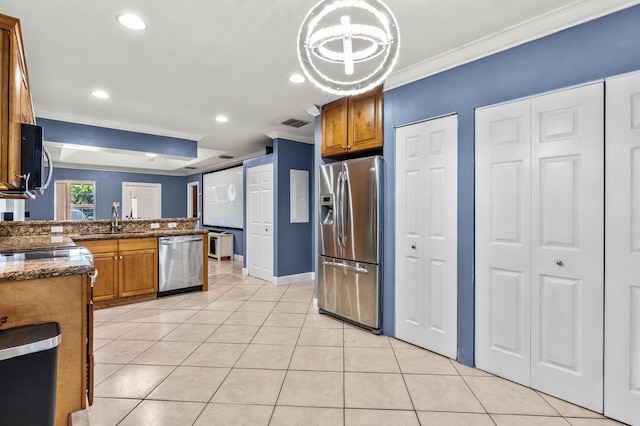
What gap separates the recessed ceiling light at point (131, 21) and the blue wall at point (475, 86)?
211cm

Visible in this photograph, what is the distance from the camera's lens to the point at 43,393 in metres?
1.27

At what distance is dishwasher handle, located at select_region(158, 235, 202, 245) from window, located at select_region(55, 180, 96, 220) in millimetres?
6290

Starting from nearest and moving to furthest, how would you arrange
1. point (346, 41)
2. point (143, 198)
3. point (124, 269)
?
point (346, 41)
point (124, 269)
point (143, 198)

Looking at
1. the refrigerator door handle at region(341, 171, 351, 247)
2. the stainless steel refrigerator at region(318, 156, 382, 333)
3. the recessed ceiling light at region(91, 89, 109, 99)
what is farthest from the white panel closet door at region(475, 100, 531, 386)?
the recessed ceiling light at region(91, 89, 109, 99)

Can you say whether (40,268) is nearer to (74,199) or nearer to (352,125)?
(352,125)

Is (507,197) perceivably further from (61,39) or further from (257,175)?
(257,175)

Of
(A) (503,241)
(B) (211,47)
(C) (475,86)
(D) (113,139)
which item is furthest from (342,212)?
(D) (113,139)

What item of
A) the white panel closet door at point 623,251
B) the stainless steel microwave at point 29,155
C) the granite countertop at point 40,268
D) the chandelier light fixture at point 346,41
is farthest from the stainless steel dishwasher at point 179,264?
the white panel closet door at point 623,251

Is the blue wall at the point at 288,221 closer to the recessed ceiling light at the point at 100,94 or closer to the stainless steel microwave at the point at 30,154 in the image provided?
the recessed ceiling light at the point at 100,94

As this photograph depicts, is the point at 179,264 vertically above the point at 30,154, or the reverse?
the point at 30,154

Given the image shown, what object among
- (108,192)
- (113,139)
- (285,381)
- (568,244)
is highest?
(113,139)

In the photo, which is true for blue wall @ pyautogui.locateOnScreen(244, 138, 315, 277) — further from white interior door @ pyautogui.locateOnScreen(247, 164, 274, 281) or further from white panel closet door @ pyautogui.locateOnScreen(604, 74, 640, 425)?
white panel closet door @ pyautogui.locateOnScreen(604, 74, 640, 425)

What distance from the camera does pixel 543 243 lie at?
2156mm

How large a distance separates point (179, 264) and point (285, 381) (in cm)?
297
